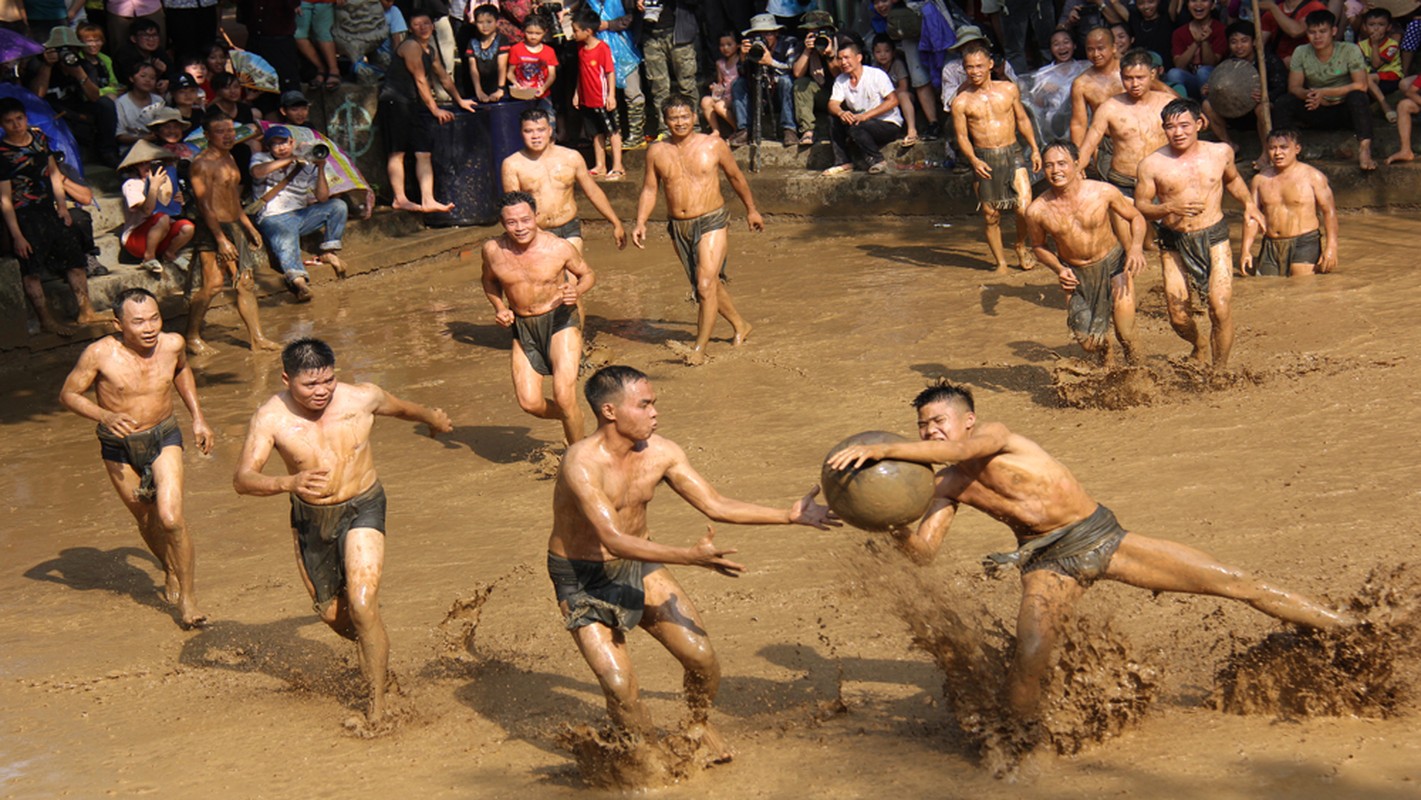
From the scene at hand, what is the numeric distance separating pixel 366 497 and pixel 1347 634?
3.85 metres

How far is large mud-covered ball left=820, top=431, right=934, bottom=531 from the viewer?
539cm


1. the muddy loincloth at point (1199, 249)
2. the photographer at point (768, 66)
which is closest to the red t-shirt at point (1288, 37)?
the photographer at point (768, 66)

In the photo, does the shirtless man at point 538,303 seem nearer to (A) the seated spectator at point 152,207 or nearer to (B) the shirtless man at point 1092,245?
(B) the shirtless man at point 1092,245

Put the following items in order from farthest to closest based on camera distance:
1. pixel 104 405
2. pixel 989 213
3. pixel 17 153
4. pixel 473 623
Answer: pixel 989 213 → pixel 17 153 → pixel 104 405 → pixel 473 623

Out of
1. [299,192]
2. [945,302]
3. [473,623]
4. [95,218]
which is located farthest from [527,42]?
[473,623]

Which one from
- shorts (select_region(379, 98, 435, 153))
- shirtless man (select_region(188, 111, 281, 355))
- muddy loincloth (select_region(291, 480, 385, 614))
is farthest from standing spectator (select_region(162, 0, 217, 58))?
muddy loincloth (select_region(291, 480, 385, 614))

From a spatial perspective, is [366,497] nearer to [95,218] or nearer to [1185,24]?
[95,218]

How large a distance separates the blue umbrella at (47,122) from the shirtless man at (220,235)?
140cm

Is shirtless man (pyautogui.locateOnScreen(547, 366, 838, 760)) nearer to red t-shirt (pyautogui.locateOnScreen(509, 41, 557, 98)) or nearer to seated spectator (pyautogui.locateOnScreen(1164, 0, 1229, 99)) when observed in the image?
seated spectator (pyautogui.locateOnScreen(1164, 0, 1229, 99))

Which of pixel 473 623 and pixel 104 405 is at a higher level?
pixel 104 405

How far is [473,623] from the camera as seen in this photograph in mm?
7242

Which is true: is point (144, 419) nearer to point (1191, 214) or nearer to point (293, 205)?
point (1191, 214)

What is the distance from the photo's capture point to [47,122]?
1299 cm

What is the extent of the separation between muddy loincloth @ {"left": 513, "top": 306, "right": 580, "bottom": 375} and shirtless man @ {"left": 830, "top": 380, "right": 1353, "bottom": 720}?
4059 millimetres
